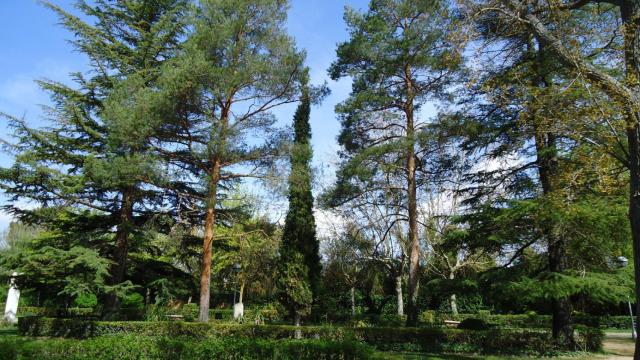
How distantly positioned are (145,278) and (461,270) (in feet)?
68.8

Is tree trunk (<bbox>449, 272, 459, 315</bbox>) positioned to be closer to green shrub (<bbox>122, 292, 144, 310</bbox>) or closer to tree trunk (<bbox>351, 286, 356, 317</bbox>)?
tree trunk (<bbox>351, 286, 356, 317</bbox>)

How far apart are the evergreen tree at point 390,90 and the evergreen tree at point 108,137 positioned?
298 inches

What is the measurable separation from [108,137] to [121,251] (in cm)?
466

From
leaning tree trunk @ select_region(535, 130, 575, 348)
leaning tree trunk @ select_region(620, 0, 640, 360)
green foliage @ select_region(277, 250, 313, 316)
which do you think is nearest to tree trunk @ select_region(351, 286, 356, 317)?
green foliage @ select_region(277, 250, 313, 316)

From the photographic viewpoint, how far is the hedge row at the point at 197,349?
7.42 meters

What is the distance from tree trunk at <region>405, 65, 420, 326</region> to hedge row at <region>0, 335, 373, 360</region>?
907 centimetres

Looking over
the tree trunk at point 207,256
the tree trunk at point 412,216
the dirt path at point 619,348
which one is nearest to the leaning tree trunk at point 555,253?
the dirt path at point 619,348

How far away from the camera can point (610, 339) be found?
17906mm

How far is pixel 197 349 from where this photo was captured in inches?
300

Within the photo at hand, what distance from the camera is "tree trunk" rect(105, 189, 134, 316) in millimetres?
17312

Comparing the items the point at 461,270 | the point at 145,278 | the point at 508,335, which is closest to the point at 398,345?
the point at 508,335

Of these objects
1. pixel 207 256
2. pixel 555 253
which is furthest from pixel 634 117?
pixel 207 256

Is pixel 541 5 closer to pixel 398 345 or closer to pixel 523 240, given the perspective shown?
pixel 523 240

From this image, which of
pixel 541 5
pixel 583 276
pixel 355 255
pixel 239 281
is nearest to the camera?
pixel 541 5
